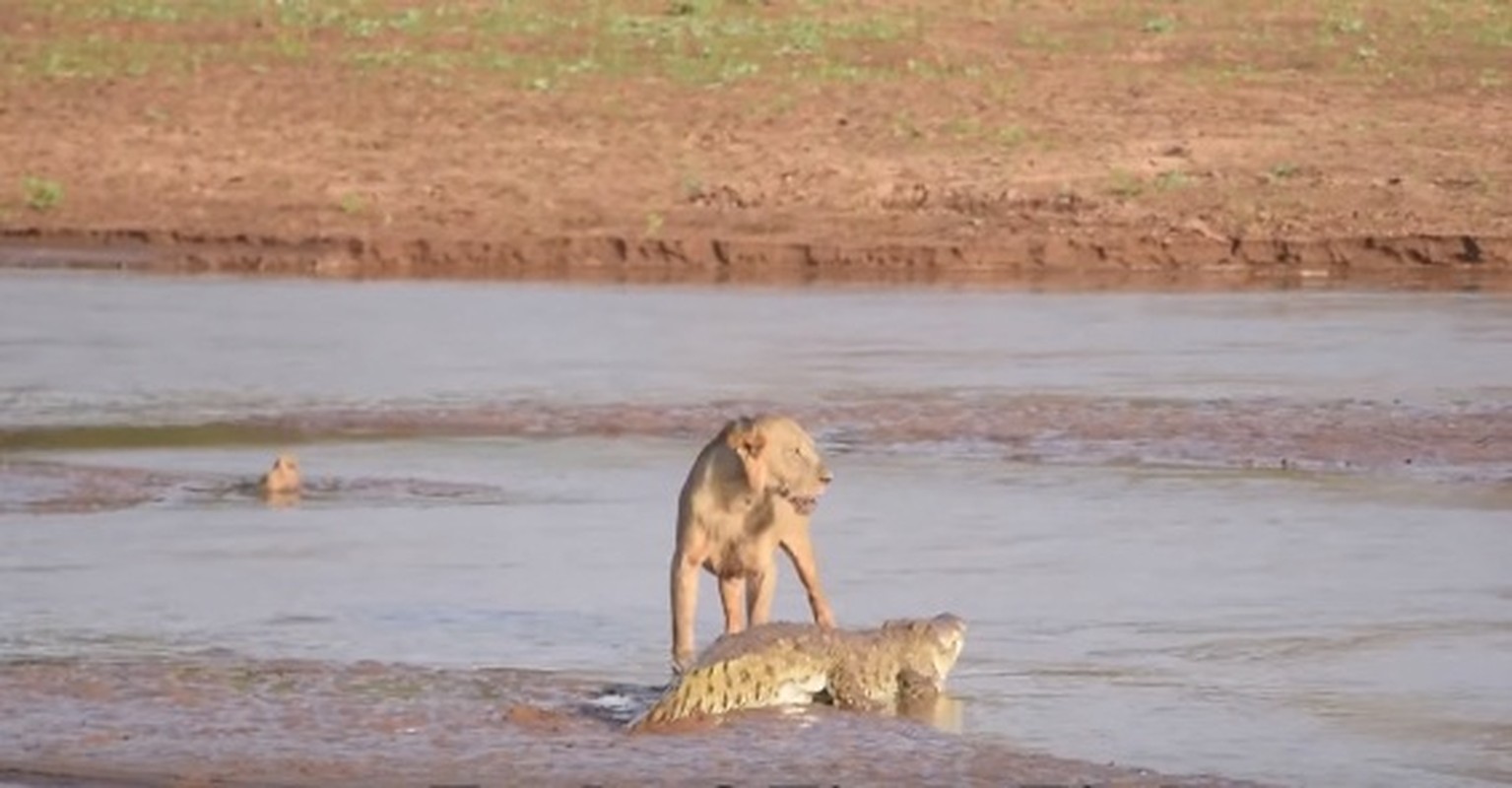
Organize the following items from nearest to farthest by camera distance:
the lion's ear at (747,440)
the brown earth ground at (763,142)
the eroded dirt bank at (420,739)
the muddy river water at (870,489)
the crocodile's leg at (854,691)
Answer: the eroded dirt bank at (420,739) < the crocodile's leg at (854,691) < the lion's ear at (747,440) < the muddy river water at (870,489) < the brown earth ground at (763,142)

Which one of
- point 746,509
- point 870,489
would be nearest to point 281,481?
point 870,489

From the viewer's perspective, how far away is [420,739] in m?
10.1

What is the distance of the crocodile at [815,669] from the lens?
1022cm

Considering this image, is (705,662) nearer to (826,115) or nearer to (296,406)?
(296,406)

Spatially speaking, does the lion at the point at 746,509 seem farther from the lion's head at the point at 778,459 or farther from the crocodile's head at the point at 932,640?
the crocodile's head at the point at 932,640

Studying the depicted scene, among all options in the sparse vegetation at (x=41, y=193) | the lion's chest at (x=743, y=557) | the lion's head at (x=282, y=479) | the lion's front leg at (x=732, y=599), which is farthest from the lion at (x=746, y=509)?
the sparse vegetation at (x=41, y=193)

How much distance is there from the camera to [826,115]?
91.4ft

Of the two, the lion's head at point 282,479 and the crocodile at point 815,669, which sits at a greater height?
the crocodile at point 815,669

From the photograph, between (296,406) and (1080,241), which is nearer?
(296,406)

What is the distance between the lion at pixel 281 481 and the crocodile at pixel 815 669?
15.2 feet

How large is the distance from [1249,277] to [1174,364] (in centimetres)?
448

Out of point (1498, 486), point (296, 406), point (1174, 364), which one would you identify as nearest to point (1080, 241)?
point (1174, 364)

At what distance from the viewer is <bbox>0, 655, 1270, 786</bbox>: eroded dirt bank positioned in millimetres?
9625

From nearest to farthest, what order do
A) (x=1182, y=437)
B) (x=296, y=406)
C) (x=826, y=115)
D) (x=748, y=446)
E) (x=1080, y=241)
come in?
(x=748, y=446), (x=1182, y=437), (x=296, y=406), (x=1080, y=241), (x=826, y=115)
